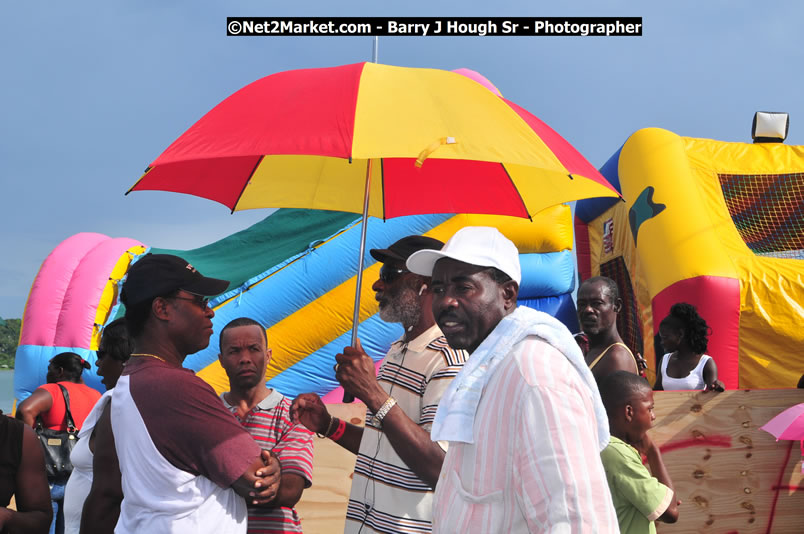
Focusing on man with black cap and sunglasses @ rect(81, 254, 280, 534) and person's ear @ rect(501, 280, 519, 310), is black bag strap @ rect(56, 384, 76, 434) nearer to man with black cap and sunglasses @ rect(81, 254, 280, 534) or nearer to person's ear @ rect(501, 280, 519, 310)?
man with black cap and sunglasses @ rect(81, 254, 280, 534)

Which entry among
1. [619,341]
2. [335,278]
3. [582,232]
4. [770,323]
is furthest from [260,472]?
[582,232]

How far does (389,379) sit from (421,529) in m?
0.46

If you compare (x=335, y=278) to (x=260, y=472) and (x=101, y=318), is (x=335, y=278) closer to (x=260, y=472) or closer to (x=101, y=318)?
(x=101, y=318)

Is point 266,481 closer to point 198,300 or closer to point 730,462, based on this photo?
point 198,300

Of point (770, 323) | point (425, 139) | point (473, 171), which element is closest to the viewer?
point (425, 139)

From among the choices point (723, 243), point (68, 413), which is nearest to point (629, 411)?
point (68, 413)

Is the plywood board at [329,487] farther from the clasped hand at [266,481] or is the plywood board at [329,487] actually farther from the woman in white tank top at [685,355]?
the woman in white tank top at [685,355]

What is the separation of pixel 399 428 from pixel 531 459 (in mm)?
800

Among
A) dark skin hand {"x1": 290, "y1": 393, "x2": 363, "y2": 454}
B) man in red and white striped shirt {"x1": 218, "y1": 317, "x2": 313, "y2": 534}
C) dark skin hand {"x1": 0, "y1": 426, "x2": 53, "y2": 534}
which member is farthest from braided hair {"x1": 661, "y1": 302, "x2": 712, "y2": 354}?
dark skin hand {"x1": 0, "y1": 426, "x2": 53, "y2": 534}

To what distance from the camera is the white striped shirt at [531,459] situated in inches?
52.1

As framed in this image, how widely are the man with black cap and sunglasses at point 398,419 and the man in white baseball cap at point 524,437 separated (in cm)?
54

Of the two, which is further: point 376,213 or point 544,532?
point 376,213

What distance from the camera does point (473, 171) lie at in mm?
3369

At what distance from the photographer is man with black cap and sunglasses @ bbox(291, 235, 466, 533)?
83.7 inches
